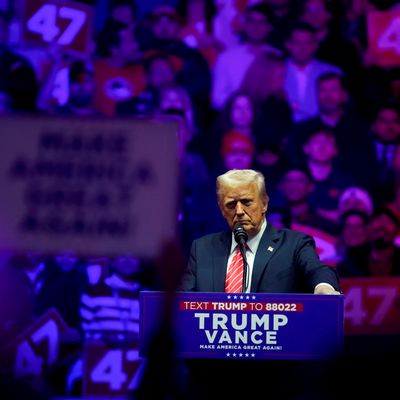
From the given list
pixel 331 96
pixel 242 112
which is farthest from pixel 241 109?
pixel 331 96

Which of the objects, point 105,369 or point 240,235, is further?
point 105,369

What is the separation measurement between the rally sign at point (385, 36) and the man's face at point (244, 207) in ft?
8.06

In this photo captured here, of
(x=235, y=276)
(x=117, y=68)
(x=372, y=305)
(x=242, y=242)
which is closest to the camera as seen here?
(x=242, y=242)

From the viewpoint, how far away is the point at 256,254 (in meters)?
2.16

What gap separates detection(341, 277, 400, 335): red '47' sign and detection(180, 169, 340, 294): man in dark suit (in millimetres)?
2196

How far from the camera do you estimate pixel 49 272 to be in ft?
14.3

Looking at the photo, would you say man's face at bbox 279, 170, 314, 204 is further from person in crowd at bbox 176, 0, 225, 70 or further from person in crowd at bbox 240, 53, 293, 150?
person in crowd at bbox 176, 0, 225, 70

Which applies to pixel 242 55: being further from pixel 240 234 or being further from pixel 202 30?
pixel 240 234

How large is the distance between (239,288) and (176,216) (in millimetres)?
2282

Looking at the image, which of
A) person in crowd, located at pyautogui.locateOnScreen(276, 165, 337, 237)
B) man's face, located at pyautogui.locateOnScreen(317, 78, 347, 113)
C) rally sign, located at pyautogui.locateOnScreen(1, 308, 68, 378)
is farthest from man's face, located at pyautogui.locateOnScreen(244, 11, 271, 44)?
rally sign, located at pyautogui.locateOnScreen(1, 308, 68, 378)

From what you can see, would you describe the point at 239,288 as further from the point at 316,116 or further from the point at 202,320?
the point at 316,116

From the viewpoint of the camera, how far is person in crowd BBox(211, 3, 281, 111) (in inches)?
172

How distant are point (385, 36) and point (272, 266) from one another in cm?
272

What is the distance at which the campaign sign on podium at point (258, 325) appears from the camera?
1.80 m
